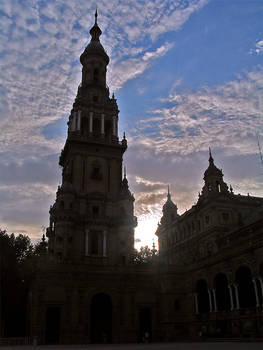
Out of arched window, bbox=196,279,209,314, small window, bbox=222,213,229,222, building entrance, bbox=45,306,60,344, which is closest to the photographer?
building entrance, bbox=45,306,60,344

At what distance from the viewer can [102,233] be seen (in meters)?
56.0

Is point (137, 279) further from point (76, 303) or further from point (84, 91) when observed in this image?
point (84, 91)

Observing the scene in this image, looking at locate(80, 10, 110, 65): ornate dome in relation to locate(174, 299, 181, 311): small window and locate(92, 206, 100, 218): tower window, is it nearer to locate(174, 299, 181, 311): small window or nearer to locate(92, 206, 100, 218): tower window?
locate(92, 206, 100, 218): tower window

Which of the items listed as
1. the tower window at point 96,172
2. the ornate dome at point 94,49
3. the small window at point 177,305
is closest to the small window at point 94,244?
the tower window at point 96,172

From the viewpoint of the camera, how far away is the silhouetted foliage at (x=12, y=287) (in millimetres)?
57438

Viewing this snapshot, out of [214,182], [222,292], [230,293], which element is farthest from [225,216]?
[230,293]

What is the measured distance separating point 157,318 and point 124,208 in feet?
55.1

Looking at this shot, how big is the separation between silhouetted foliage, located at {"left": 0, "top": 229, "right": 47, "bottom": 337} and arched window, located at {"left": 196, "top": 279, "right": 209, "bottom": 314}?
23.3 metres

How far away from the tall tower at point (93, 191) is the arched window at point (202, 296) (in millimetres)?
11221

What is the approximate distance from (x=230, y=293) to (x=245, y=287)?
2.09m

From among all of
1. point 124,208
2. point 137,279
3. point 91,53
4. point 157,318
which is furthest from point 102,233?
point 91,53

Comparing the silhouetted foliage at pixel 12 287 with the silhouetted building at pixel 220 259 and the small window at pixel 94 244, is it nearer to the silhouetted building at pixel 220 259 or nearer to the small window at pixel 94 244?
the small window at pixel 94 244

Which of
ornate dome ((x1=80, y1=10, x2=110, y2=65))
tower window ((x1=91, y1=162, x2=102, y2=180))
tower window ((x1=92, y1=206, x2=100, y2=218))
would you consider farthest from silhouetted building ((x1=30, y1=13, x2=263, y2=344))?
ornate dome ((x1=80, y1=10, x2=110, y2=65))

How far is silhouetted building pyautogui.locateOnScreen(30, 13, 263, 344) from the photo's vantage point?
4232cm
